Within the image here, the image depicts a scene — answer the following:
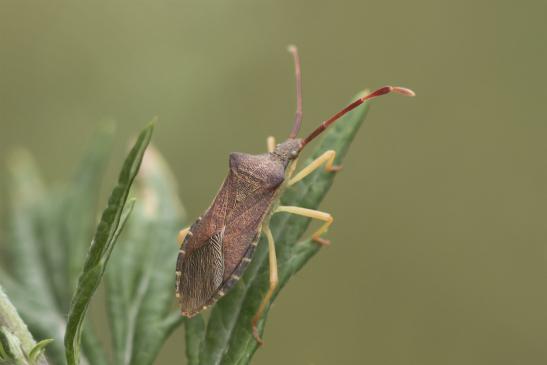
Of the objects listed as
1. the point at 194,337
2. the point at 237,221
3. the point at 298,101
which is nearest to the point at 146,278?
the point at 194,337

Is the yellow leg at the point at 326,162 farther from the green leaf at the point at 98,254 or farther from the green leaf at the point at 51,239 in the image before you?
the green leaf at the point at 98,254

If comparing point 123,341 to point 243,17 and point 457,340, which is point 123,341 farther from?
point 243,17

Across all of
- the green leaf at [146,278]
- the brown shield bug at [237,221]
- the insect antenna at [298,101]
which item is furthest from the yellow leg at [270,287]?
the insect antenna at [298,101]

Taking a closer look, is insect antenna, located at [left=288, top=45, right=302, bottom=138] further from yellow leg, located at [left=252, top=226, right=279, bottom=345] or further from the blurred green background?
the blurred green background

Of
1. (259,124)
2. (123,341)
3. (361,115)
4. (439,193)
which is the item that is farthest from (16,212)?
(439,193)

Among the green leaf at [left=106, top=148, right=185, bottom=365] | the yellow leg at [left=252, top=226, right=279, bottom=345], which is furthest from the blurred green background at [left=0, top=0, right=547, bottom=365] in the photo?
the yellow leg at [left=252, top=226, right=279, bottom=345]
